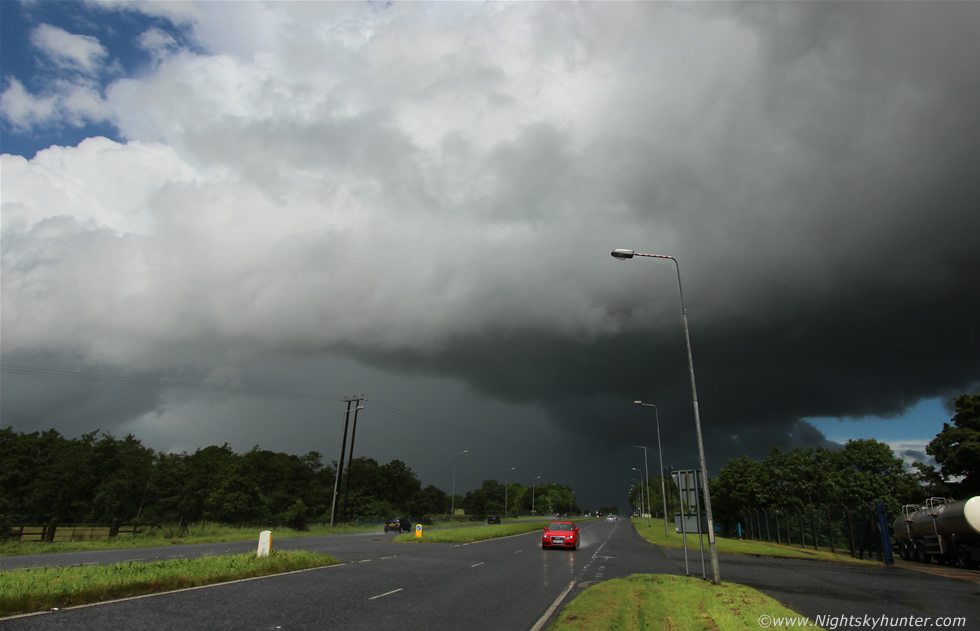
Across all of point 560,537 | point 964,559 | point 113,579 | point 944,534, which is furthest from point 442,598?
point 944,534

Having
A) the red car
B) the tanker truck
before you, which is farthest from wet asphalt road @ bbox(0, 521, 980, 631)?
the red car

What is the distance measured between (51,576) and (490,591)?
1093 cm

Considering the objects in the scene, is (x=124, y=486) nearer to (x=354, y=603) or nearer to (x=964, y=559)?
(x=354, y=603)

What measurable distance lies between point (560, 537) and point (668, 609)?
2451 centimetres

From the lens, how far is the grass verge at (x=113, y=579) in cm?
1095

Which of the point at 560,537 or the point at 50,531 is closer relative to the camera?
the point at 50,531

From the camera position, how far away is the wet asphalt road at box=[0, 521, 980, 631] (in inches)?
405

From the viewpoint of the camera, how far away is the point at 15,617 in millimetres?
9906

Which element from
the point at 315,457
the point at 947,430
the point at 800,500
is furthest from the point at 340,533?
the point at 315,457

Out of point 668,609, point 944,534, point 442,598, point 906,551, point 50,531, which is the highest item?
point 944,534

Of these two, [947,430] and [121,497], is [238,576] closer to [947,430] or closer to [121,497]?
[947,430]

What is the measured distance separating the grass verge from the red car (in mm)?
19505

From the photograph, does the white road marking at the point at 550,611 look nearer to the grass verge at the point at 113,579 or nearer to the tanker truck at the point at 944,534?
the grass verge at the point at 113,579

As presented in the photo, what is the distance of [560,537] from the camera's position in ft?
114
